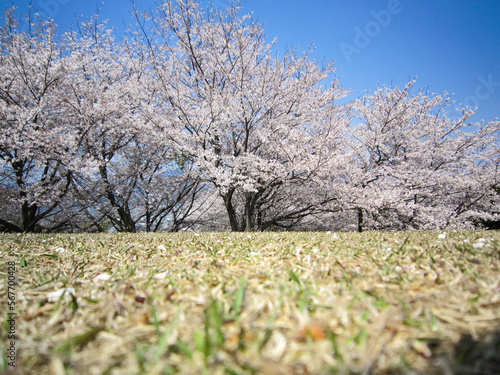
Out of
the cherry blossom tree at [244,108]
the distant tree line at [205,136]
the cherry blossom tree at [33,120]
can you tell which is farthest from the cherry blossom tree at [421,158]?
the cherry blossom tree at [33,120]

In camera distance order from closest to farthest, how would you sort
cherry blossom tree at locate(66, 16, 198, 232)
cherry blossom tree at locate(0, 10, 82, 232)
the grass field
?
the grass field → cherry blossom tree at locate(0, 10, 82, 232) → cherry blossom tree at locate(66, 16, 198, 232)

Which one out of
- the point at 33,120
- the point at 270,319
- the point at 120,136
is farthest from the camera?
the point at 120,136

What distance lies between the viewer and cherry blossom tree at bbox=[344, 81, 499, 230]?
12.5 meters

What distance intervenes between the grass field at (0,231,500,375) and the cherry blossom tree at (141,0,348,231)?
25.9ft

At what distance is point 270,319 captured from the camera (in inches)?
40.2

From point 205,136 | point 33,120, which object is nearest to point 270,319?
point 205,136

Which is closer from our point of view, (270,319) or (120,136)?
(270,319)

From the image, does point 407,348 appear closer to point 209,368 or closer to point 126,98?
point 209,368

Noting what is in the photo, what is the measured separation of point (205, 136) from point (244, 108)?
2.06 metres

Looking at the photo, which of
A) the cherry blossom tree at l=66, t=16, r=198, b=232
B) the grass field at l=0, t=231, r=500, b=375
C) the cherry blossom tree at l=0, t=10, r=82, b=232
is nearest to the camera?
the grass field at l=0, t=231, r=500, b=375

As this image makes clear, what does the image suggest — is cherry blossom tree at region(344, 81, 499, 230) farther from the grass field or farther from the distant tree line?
the grass field

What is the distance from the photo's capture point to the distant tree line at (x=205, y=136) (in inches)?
381

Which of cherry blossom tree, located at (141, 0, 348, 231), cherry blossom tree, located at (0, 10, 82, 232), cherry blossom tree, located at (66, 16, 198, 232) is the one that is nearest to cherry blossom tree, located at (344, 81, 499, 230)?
cherry blossom tree, located at (141, 0, 348, 231)

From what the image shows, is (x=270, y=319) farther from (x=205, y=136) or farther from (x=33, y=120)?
(x=33, y=120)
